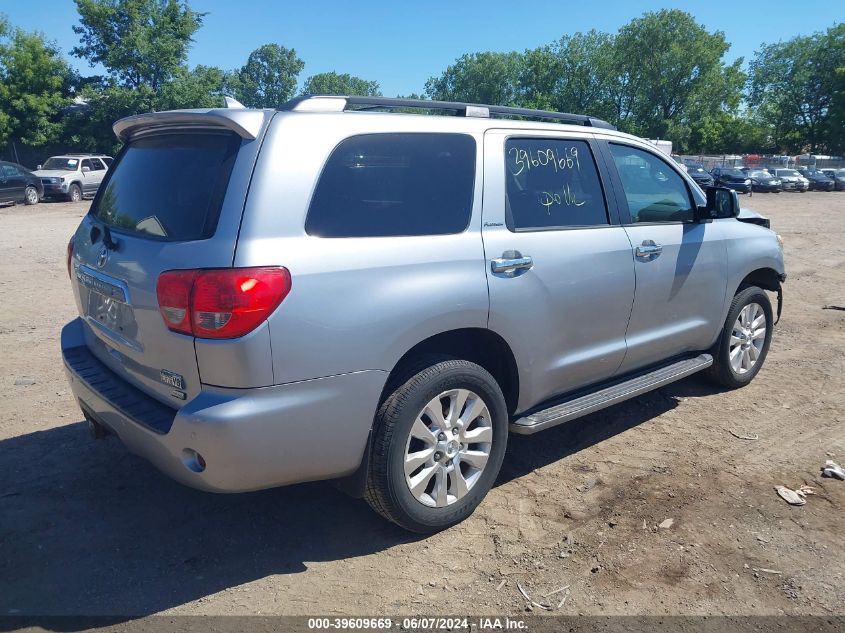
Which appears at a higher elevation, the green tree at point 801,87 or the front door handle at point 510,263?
the green tree at point 801,87

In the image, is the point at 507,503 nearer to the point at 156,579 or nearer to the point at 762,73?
the point at 156,579

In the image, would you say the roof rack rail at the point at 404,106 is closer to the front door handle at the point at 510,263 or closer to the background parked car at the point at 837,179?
the front door handle at the point at 510,263

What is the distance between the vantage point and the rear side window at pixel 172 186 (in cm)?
285

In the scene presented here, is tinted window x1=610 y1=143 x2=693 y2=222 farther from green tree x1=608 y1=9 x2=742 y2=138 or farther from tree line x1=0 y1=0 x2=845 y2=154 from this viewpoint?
green tree x1=608 y1=9 x2=742 y2=138

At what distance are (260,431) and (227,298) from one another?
0.53 meters

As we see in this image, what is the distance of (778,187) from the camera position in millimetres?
43750

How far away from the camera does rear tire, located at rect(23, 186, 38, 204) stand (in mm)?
23531

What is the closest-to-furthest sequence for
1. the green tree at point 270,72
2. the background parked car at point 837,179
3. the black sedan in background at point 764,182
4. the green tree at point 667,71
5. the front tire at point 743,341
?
the front tire at point 743,341 → the black sedan in background at point 764,182 → the background parked car at point 837,179 → the green tree at point 667,71 → the green tree at point 270,72

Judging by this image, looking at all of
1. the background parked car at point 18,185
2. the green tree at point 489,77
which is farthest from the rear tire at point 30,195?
the green tree at point 489,77

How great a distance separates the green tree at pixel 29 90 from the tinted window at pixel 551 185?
123 ft

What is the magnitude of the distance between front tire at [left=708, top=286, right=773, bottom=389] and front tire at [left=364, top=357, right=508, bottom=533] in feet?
8.17

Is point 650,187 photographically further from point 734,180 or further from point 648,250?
point 734,180

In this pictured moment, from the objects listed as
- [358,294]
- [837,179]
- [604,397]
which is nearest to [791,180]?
[837,179]

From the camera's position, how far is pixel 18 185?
75.9 ft
